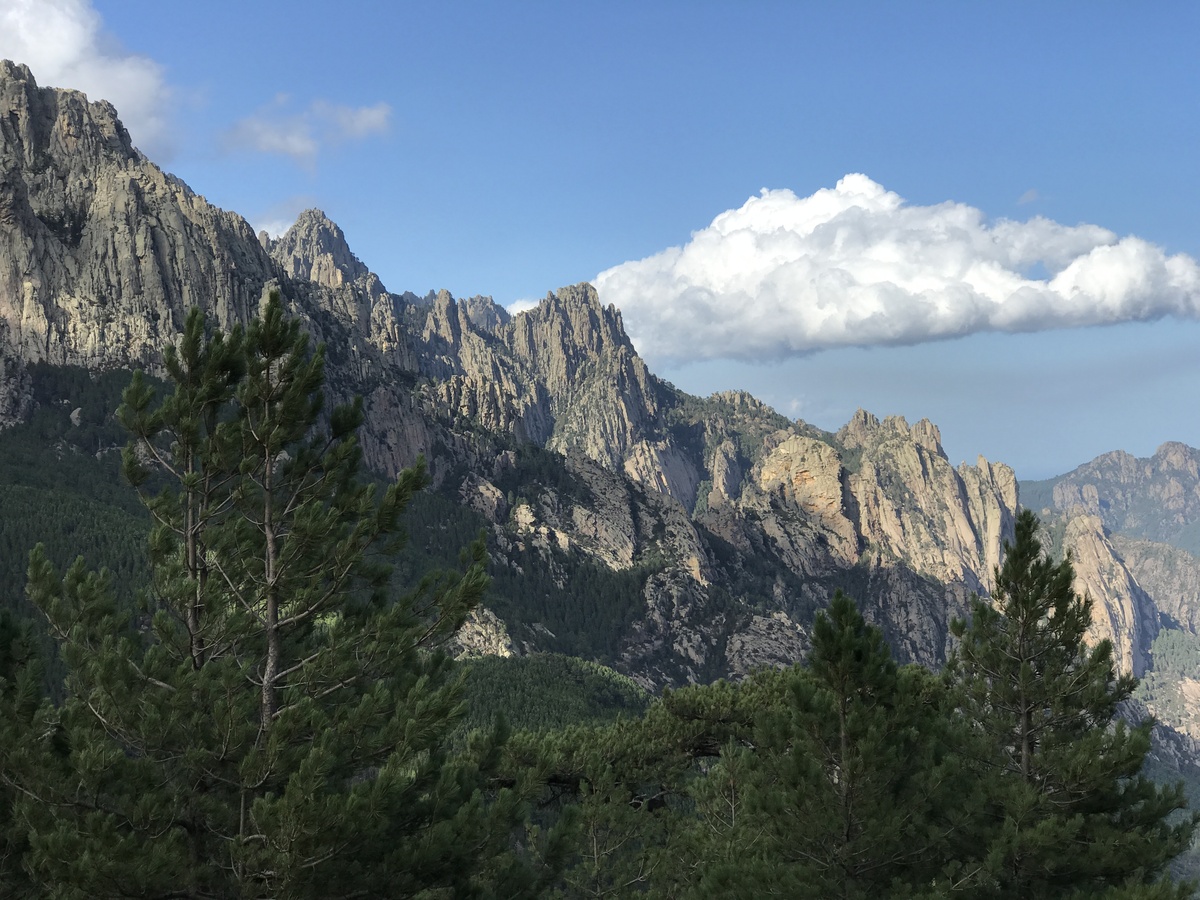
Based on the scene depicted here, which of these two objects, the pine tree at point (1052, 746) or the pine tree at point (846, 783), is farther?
the pine tree at point (1052, 746)

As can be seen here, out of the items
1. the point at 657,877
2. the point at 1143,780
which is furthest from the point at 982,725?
the point at 657,877

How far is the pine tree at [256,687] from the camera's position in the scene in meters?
19.6

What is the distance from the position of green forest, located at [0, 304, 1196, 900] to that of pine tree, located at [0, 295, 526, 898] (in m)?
0.08

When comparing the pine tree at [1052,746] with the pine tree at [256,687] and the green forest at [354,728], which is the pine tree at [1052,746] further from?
the pine tree at [256,687]

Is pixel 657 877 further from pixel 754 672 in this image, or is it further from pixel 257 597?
pixel 257 597

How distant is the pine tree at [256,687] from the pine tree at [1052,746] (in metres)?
15.0

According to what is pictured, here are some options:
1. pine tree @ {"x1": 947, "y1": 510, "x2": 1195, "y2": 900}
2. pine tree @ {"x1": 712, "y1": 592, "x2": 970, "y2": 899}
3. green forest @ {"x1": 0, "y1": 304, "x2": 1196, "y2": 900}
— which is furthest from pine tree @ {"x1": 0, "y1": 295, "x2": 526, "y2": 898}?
pine tree @ {"x1": 947, "y1": 510, "x2": 1195, "y2": 900}

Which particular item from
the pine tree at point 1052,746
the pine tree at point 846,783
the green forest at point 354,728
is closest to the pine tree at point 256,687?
the green forest at point 354,728

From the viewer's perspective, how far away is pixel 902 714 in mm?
26578

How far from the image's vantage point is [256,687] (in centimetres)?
2264

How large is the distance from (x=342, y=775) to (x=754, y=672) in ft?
99.6

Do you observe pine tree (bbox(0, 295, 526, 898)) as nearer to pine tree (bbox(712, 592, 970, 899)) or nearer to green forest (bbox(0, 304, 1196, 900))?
green forest (bbox(0, 304, 1196, 900))

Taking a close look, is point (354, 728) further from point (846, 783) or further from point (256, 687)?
point (846, 783)

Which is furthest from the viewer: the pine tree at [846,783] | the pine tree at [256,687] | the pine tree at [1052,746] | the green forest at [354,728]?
the pine tree at [1052,746]
